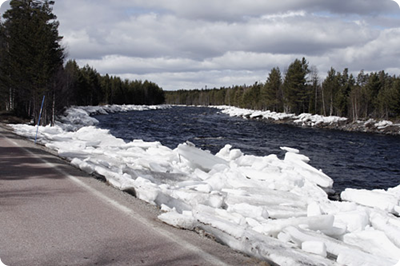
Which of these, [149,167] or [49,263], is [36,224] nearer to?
[49,263]

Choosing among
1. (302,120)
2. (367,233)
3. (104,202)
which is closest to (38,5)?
(104,202)

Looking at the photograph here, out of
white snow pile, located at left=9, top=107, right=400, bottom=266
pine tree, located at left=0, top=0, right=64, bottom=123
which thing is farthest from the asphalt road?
pine tree, located at left=0, top=0, right=64, bottom=123

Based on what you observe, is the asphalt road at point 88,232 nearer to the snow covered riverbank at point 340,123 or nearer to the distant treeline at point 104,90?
the distant treeline at point 104,90

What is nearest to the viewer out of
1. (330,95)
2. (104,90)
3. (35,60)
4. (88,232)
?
(88,232)

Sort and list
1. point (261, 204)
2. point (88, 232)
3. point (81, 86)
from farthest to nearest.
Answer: point (81, 86), point (261, 204), point (88, 232)

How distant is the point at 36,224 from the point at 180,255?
6.77 feet

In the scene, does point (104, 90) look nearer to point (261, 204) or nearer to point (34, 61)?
point (34, 61)

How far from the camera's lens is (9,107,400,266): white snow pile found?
4.43 metres

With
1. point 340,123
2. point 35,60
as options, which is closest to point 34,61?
point 35,60

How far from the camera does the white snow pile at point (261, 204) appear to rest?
443cm

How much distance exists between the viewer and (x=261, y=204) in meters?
7.67

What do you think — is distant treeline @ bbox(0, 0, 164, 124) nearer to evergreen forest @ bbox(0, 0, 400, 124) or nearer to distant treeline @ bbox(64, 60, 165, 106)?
evergreen forest @ bbox(0, 0, 400, 124)

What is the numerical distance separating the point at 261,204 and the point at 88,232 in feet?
14.6

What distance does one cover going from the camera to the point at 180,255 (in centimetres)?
364
